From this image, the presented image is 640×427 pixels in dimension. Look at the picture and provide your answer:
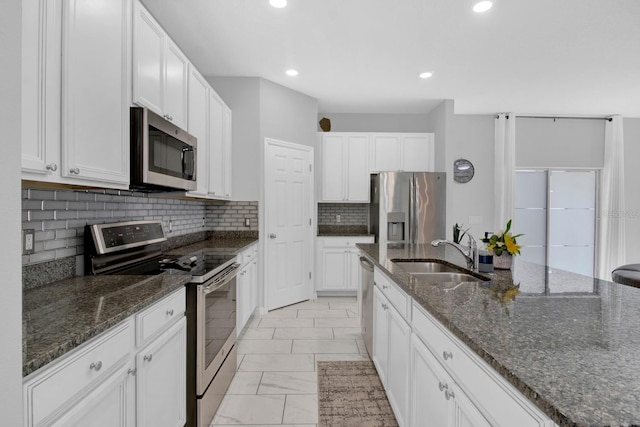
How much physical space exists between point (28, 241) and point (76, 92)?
2.24ft

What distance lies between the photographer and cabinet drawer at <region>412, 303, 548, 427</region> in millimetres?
692

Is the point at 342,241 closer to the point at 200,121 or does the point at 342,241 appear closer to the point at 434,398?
the point at 200,121

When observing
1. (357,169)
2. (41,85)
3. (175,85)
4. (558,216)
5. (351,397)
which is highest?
(175,85)

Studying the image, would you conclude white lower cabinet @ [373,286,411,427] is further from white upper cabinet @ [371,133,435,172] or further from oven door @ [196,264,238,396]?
white upper cabinet @ [371,133,435,172]

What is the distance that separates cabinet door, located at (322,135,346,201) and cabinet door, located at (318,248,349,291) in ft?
2.69

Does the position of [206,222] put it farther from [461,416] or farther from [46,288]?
[461,416]

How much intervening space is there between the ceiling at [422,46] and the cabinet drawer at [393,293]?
2075 millimetres

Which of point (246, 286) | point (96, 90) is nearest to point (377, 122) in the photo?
point (246, 286)

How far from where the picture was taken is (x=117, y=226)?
2.00 metres

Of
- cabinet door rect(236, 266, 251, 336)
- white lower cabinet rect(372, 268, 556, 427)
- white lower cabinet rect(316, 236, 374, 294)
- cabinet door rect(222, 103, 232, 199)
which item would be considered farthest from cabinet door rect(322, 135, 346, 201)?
white lower cabinet rect(372, 268, 556, 427)

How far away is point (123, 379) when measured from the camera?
1173 mm

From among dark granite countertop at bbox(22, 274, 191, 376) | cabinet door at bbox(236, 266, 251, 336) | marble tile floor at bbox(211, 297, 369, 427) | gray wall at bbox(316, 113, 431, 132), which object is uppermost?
gray wall at bbox(316, 113, 431, 132)

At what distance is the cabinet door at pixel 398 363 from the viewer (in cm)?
159

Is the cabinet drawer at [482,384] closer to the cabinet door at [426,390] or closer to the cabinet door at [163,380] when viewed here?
the cabinet door at [426,390]
